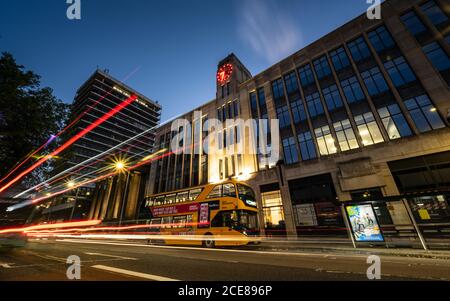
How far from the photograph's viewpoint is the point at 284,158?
20844 millimetres

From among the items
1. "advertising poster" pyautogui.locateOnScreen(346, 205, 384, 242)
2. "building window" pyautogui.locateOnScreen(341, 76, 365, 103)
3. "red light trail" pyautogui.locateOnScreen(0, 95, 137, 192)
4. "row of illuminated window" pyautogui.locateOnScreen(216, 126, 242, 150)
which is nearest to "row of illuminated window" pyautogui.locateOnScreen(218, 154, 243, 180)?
"row of illuminated window" pyautogui.locateOnScreen(216, 126, 242, 150)

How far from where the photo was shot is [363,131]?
1706 cm

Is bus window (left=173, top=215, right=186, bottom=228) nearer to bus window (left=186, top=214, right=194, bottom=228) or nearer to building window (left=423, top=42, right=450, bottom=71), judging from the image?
bus window (left=186, top=214, right=194, bottom=228)

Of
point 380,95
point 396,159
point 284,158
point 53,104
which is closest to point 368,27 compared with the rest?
point 380,95

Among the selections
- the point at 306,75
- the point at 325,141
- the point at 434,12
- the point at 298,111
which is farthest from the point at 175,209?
the point at 434,12

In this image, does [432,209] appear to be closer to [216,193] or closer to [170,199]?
[216,193]

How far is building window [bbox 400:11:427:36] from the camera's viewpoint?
16625mm

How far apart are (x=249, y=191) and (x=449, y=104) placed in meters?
16.7

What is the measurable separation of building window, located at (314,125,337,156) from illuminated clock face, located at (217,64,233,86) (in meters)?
18.7

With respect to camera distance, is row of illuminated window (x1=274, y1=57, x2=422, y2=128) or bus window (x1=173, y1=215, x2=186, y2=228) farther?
row of illuminated window (x1=274, y1=57, x2=422, y2=128)

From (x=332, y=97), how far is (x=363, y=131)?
4.97 m

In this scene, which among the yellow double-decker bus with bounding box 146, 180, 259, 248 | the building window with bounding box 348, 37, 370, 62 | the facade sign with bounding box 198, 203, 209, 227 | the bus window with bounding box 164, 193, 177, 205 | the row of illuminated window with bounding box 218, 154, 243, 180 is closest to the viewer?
the yellow double-decker bus with bounding box 146, 180, 259, 248

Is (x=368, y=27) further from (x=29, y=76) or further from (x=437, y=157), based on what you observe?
(x=29, y=76)

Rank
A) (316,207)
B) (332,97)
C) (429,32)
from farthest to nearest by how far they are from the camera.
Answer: (332,97) → (316,207) → (429,32)
